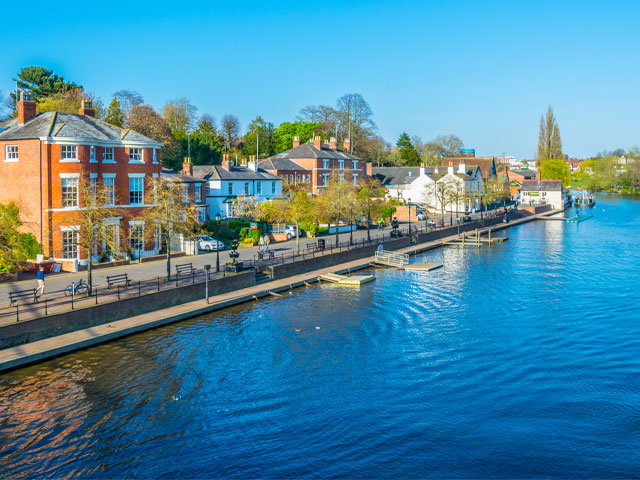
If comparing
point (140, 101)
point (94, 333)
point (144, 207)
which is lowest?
point (94, 333)

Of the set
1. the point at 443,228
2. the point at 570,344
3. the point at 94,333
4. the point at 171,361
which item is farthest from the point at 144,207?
the point at 443,228

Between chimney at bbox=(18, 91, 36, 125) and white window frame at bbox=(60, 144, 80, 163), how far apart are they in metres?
5.42

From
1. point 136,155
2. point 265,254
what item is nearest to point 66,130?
point 136,155

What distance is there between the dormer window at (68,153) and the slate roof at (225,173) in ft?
91.2

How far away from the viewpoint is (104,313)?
3275 cm

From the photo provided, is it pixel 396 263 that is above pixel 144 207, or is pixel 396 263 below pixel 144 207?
below

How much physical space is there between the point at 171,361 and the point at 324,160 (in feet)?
218

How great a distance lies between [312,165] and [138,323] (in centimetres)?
6079

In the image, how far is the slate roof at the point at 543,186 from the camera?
459ft

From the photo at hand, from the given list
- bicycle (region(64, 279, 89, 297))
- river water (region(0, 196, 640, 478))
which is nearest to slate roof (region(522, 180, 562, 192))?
river water (region(0, 196, 640, 478))

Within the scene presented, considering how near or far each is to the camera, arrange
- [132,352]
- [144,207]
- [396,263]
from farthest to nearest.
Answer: [396,263]
[144,207]
[132,352]

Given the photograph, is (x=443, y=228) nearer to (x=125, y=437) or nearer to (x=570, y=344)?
(x=570, y=344)

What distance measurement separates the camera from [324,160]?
305 ft

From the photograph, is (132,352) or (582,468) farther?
(132,352)
